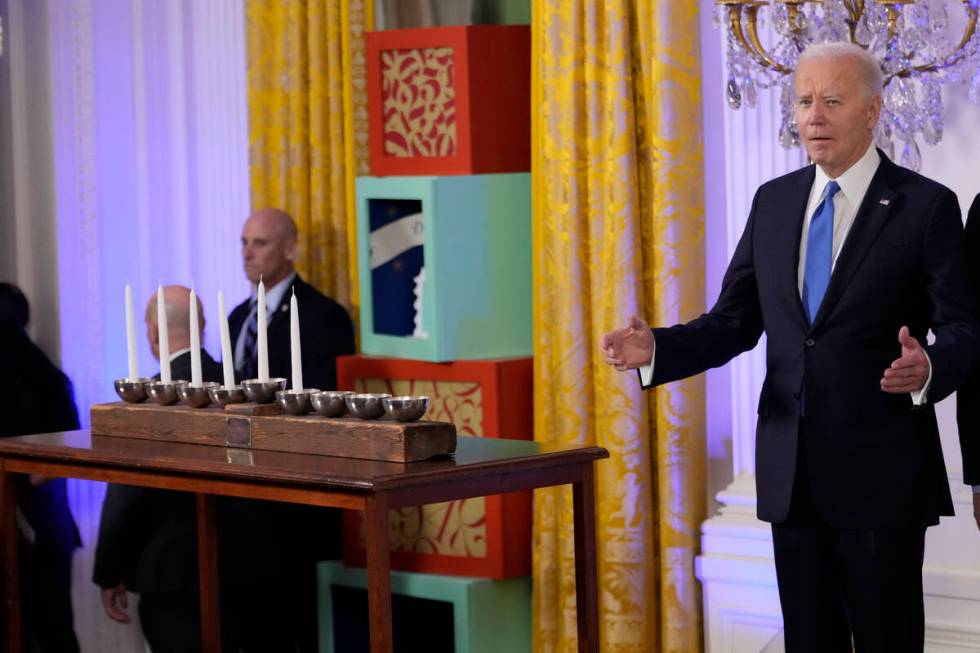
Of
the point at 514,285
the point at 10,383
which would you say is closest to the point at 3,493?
the point at 10,383

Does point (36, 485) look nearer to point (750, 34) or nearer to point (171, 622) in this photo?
point (171, 622)

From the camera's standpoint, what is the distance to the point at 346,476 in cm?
292

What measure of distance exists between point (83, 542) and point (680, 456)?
227 cm

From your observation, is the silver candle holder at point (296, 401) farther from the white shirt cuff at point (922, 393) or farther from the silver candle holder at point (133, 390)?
the white shirt cuff at point (922, 393)

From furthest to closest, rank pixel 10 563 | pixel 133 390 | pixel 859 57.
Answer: pixel 10 563 → pixel 133 390 → pixel 859 57

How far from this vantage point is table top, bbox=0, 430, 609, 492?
2.95 meters

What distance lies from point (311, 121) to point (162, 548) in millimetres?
1509

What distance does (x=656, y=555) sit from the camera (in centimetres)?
436

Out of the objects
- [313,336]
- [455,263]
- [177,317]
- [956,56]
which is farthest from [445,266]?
[956,56]

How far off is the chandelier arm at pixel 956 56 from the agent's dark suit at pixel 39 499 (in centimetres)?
283

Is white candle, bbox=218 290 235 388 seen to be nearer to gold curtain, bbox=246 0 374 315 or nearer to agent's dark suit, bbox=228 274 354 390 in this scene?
agent's dark suit, bbox=228 274 354 390

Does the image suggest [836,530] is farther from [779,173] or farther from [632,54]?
[632,54]

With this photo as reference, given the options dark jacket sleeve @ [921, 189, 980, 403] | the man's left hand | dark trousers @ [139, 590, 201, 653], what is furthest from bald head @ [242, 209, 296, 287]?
the man's left hand

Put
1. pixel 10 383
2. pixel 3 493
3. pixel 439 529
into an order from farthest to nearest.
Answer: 1. pixel 10 383
2. pixel 439 529
3. pixel 3 493
